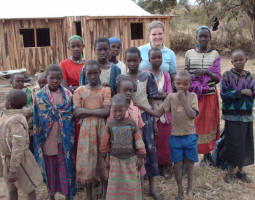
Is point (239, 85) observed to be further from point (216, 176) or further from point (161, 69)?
point (216, 176)

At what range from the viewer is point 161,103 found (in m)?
3.19

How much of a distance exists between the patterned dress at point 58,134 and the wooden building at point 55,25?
9.06 m

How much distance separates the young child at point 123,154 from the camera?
2.52m

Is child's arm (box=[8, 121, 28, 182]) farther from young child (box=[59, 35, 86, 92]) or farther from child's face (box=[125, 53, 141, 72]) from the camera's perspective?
child's face (box=[125, 53, 141, 72])

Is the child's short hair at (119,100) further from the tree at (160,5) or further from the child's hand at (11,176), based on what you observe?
the tree at (160,5)

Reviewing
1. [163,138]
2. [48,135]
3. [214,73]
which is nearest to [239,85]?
[214,73]

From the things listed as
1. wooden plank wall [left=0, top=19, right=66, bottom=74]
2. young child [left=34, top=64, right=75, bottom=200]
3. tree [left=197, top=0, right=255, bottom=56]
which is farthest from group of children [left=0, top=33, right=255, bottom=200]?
tree [left=197, top=0, right=255, bottom=56]

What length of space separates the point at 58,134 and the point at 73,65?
0.86 meters

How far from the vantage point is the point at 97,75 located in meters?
2.70

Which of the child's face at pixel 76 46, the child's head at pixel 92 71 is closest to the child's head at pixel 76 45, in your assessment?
the child's face at pixel 76 46

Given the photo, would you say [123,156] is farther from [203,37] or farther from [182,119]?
[203,37]

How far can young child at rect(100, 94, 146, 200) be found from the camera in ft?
8.27

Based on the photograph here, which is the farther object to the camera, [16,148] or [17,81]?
[17,81]

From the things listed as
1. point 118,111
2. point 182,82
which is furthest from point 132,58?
point 118,111
